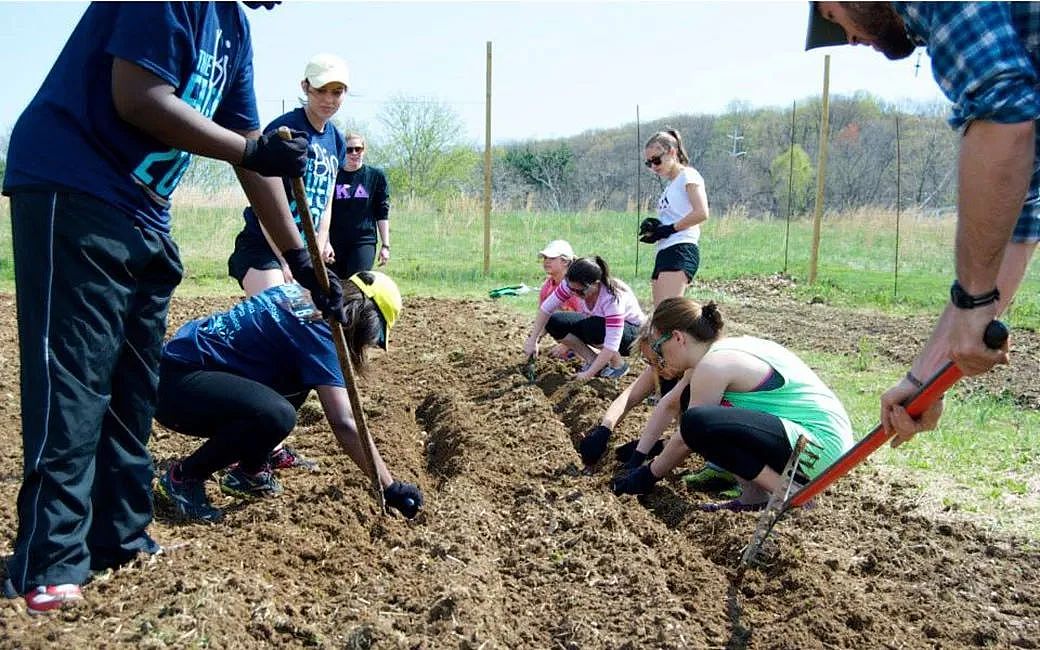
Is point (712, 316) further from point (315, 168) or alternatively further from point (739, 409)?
point (315, 168)

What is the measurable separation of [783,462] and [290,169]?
2.43 meters

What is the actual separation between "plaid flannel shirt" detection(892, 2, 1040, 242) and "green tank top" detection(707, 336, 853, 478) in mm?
2163

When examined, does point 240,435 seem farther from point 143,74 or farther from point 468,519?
point 143,74

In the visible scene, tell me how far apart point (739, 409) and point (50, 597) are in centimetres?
275

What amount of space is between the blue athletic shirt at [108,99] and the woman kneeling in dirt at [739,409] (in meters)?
2.39

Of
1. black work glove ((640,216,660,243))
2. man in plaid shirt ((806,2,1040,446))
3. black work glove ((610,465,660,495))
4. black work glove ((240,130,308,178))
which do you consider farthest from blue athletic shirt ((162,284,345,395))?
black work glove ((640,216,660,243))

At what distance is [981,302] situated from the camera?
7.75 feet

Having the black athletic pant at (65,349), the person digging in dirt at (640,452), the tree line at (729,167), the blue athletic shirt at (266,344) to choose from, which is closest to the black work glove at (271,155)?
the black athletic pant at (65,349)

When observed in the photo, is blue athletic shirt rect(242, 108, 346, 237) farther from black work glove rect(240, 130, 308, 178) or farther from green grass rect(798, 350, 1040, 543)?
green grass rect(798, 350, 1040, 543)

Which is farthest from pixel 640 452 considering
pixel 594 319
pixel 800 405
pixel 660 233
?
pixel 594 319

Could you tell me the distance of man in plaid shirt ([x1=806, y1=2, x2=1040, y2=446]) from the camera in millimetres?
2186

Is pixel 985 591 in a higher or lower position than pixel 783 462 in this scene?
lower

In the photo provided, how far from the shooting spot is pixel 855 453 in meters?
3.24

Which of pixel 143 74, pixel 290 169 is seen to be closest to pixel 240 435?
pixel 290 169
